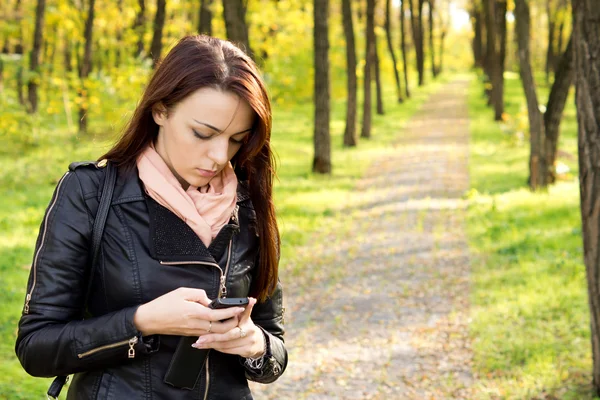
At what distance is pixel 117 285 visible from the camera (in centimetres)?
199

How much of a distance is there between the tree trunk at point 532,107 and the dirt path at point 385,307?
4.87ft

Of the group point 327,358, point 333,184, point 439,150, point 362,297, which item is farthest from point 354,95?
point 327,358

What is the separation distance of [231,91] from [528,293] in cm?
619

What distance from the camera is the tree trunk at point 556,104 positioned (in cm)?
1215

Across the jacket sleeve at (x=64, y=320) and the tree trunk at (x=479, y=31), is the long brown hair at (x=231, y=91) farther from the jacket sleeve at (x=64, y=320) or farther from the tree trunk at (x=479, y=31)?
the tree trunk at (x=479, y=31)

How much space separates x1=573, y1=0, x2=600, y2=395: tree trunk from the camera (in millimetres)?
4770

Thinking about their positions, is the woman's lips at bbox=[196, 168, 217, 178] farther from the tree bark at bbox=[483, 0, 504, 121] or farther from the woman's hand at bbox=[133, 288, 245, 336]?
the tree bark at bbox=[483, 0, 504, 121]

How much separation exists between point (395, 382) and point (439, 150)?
15.2 metres

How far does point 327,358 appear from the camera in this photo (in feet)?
21.2

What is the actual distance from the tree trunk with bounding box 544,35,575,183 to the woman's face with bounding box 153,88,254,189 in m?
10.8

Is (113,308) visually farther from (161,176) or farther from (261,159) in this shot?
(261,159)

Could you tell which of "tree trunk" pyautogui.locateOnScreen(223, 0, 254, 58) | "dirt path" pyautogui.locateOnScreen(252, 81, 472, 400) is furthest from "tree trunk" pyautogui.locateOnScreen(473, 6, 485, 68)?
"tree trunk" pyautogui.locateOnScreen(223, 0, 254, 58)

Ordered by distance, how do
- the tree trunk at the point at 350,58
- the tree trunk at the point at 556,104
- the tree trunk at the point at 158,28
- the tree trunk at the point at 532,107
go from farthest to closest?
the tree trunk at the point at 350,58, the tree trunk at the point at 158,28, the tree trunk at the point at 532,107, the tree trunk at the point at 556,104

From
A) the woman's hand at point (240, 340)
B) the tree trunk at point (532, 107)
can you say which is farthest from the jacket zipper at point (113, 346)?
the tree trunk at point (532, 107)
